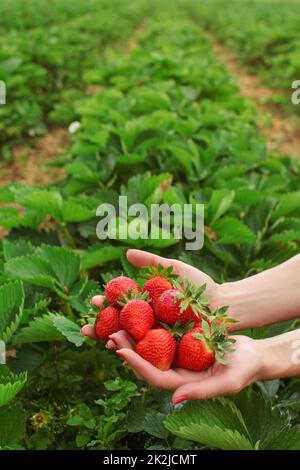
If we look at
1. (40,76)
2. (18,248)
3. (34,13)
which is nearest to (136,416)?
(18,248)

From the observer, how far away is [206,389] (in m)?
1.41

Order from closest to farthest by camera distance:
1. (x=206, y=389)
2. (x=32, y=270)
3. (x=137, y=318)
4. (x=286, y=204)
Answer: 1. (x=206, y=389)
2. (x=137, y=318)
3. (x=32, y=270)
4. (x=286, y=204)

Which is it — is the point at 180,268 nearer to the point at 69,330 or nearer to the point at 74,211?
the point at 69,330

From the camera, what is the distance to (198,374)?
1483mm

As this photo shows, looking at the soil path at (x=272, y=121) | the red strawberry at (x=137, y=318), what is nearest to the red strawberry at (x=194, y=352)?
the red strawberry at (x=137, y=318)

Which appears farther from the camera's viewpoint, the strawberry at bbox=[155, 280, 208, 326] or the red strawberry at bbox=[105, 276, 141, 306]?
the red strawberry at bbox=[105, 276, 141, 306]

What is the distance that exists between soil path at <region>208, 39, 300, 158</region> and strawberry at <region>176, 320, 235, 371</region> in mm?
4008

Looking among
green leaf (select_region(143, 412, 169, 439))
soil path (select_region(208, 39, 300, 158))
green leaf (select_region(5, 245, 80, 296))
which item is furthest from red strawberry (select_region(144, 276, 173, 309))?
soil path (select_region(208, 39, 300, 158))

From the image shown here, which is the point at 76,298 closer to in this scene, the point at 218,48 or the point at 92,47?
the point at 92,47

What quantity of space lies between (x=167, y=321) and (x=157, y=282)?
4.8 inches

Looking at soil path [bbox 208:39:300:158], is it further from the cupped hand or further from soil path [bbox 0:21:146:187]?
the cupped hand

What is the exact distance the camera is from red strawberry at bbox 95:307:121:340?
159cm
